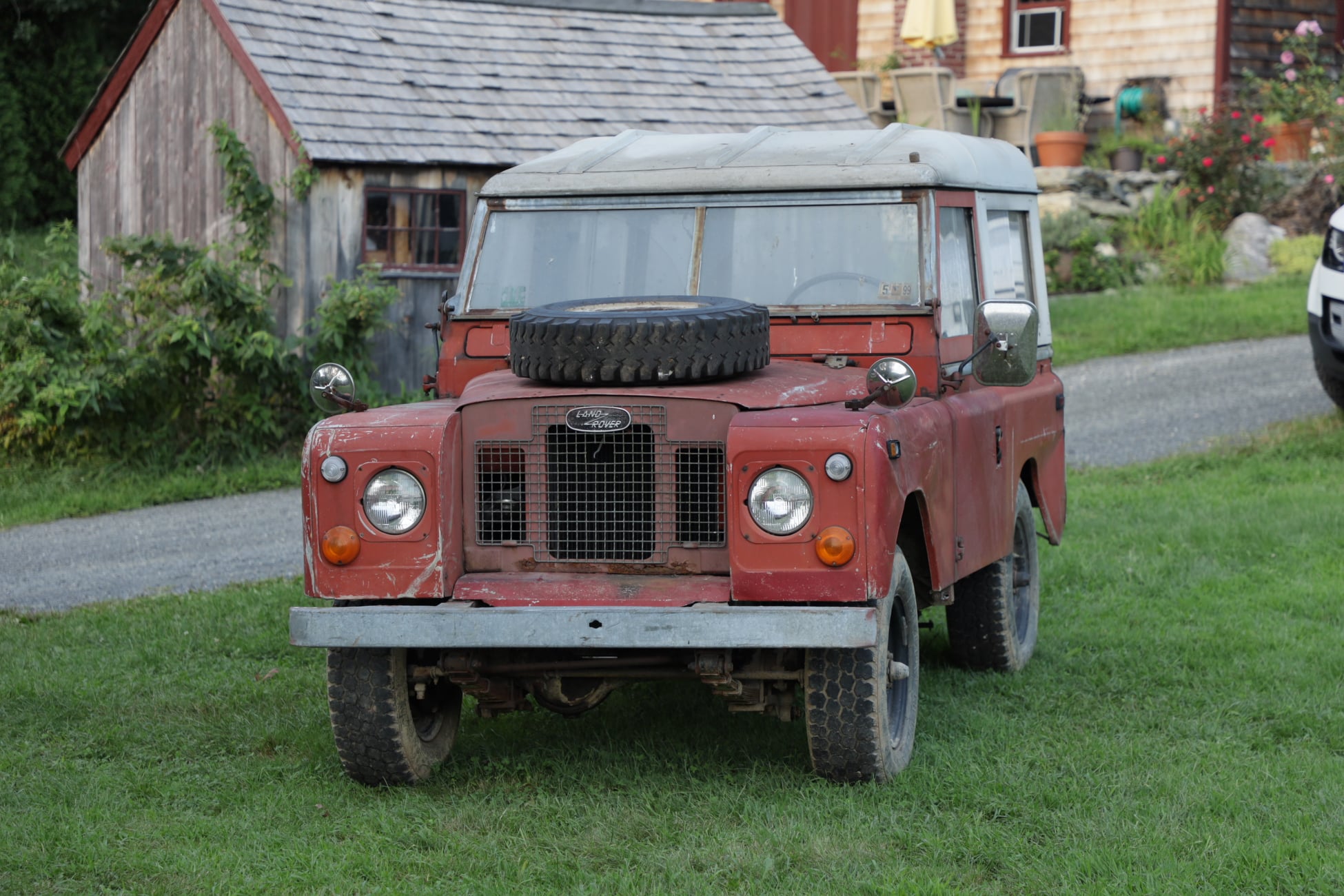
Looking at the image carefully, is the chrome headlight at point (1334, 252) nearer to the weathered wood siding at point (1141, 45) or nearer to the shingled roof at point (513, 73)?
the shingled roof at point (513, 73)

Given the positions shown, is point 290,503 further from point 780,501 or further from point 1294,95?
point 1294,95

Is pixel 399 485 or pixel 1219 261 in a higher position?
pixel 1219 261

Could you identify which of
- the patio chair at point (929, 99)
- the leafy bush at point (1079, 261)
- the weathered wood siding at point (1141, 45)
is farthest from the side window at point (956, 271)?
the weathered wood siding at point (1141, 45)

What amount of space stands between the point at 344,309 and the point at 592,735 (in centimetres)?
730

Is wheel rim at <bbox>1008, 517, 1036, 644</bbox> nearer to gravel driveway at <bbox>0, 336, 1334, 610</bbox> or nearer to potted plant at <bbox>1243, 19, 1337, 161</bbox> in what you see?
gravel driveway at <bbox>0, 336, 1334, 610</bbox>

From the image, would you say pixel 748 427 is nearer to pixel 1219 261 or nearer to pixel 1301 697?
pixel 1301 697

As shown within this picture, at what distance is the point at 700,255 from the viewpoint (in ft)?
19.3

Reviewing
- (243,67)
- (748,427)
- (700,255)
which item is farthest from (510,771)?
(243,67)

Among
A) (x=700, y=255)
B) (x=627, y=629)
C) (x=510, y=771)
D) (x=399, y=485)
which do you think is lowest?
(x=510, y=771)

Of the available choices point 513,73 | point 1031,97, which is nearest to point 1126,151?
point 1031,97

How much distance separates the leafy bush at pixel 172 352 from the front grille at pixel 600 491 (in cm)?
724

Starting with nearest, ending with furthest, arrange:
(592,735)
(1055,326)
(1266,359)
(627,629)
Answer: (627,629) < (592,735) < (1266,359) < (1055,326)

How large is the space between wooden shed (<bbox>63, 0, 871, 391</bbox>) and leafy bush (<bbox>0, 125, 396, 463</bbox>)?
582 millimetres

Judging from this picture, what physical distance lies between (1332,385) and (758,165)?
7.67 metres
